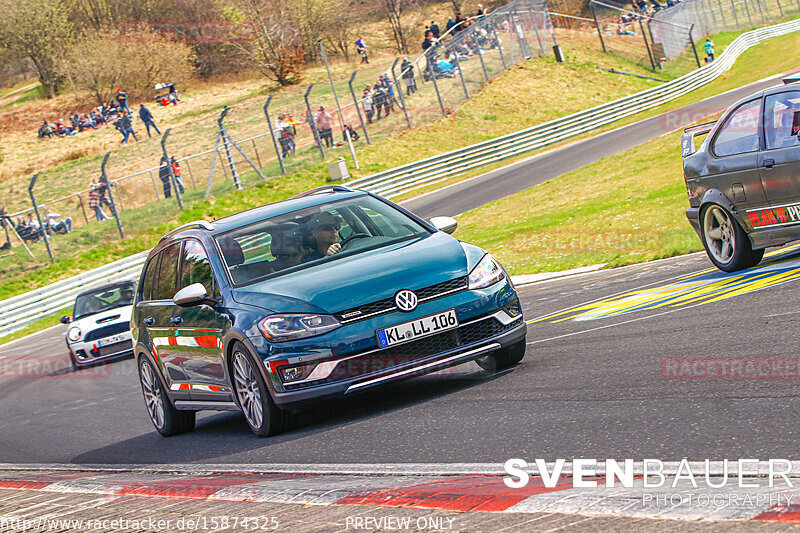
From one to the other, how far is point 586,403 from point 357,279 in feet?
6.20

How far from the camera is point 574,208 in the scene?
73.0 ft

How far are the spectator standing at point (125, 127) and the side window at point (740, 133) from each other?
49.2 metres

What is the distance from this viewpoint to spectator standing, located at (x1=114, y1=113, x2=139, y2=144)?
56.1 meters

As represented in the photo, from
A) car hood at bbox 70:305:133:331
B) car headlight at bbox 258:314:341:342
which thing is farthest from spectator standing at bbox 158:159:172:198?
car headlight at bbox 258:314:341:342

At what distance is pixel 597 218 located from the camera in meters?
19.3

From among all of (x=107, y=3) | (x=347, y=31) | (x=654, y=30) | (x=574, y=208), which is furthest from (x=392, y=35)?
(x=574, y=208)

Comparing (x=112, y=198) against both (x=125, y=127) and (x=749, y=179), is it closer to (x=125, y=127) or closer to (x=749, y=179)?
(x=125, y=127)

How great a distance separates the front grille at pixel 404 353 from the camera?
6.87m

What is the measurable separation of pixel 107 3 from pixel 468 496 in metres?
85.1

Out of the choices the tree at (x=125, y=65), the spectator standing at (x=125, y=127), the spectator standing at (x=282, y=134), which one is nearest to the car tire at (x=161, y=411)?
the spectator standing at (x=282, y=134)

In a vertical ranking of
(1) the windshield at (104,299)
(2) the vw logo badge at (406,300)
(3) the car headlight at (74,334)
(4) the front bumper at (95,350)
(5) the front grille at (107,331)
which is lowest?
(4) the front bumper at (95,350)

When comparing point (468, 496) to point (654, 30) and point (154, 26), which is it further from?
point (154, 26)

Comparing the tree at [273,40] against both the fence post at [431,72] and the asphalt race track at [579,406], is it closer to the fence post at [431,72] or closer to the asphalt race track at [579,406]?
the fence post at [431,72]

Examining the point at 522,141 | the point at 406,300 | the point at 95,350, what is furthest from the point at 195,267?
the point at 522,141
